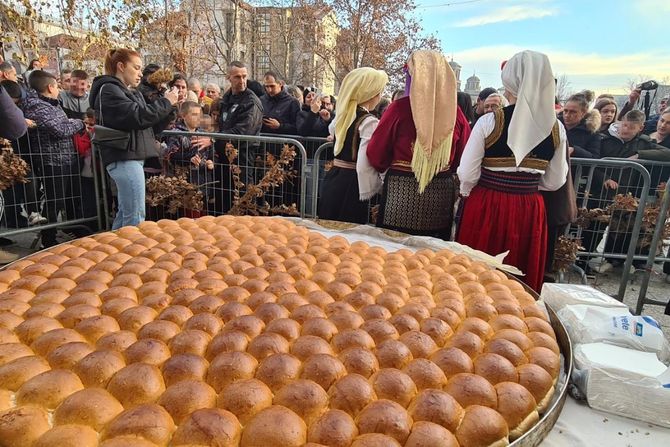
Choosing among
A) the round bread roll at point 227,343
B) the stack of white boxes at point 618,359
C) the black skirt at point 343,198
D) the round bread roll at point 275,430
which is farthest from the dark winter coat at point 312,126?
the round bread roll at point 275,430

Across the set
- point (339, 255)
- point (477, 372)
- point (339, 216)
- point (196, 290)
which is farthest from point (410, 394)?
point (339, 216)

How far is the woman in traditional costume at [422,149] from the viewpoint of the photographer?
10.1 feet

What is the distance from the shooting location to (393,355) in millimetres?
1370

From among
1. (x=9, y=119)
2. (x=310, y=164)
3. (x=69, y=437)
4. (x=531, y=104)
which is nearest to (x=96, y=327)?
(x=69, y=437)

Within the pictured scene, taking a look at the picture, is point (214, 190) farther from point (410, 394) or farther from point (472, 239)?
point (410, 394)

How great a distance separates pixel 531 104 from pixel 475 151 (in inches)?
17.8

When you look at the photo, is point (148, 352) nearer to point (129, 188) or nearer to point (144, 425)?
point (144, 425)

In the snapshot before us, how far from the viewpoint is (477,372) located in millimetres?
1359

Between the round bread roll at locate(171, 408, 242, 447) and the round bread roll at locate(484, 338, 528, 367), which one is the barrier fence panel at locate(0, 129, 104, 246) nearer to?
the round bread roll at locate(171, 408, 242, 447)

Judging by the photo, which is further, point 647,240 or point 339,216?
point 647,240

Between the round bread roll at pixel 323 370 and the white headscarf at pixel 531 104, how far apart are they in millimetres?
2187

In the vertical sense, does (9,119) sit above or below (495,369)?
above

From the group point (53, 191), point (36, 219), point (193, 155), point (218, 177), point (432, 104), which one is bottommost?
point (36, 219)

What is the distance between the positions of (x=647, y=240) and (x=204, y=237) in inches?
189
